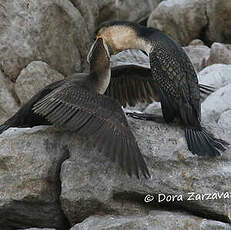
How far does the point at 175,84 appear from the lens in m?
4.83

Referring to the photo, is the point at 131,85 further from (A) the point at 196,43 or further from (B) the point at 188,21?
(B) the point at 188,21

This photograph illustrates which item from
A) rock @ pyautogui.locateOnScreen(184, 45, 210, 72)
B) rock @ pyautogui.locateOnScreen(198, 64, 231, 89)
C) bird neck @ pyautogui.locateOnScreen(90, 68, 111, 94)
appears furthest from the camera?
rock @ pyautogui.locateOnScreen(184, 45, 210, 72)

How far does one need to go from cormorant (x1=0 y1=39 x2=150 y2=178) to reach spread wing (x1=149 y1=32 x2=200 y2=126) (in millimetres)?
456

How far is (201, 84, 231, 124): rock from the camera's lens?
627 centimetres

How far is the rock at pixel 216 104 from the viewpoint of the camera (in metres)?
6.27

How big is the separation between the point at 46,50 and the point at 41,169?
4578mm

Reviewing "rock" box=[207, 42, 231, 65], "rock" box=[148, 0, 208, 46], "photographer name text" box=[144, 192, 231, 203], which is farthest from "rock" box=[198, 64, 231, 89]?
"photographer name text" box=[144, 192, 231, 203]

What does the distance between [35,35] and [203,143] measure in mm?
4707

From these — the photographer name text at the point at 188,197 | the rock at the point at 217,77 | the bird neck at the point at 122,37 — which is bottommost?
the rock at the point at 217,77

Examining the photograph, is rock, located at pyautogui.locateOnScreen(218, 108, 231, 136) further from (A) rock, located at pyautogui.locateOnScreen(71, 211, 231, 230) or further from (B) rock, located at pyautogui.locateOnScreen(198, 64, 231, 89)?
(A) rock, located at pyautogui.locateOnScreen(71, 211, 231, 230)

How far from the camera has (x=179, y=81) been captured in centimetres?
484

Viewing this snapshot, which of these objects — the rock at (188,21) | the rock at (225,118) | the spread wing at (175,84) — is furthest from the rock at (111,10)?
the spread wing at (175,84)

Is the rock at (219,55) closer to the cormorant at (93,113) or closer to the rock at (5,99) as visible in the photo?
the rock at (5,99)

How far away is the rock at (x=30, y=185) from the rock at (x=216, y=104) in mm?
2413
